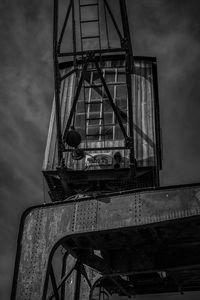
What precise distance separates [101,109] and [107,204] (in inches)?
285

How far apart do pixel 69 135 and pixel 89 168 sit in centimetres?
143

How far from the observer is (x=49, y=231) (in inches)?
245

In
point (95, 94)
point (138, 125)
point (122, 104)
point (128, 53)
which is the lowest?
point (138, 125)

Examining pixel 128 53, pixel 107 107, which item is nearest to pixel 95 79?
pixel 107 107

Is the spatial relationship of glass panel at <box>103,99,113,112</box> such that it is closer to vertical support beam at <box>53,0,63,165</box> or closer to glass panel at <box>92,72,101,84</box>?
glass panel at <box>92,72,101,84</box>

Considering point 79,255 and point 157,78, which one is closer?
point 79,255

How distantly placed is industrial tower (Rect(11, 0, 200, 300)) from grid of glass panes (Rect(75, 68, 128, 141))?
0.04m

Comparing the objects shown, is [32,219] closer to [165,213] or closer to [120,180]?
[165,213]

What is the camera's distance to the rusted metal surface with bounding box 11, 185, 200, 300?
5781 millimetres

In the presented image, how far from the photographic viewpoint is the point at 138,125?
41.4ft

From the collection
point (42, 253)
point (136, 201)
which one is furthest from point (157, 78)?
point (42, 253)

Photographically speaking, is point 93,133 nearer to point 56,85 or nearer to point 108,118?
point 108,118

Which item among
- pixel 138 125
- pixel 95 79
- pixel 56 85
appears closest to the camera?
pixel 56 85

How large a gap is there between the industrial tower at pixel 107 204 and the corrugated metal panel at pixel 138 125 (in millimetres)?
35
